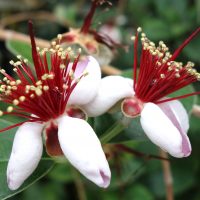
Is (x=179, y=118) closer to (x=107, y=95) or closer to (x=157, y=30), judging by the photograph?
(x=107, y=95)

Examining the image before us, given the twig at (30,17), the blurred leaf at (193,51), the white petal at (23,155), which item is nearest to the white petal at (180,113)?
the white petal at (23,155)

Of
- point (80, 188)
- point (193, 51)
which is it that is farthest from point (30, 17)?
point (80, 188)

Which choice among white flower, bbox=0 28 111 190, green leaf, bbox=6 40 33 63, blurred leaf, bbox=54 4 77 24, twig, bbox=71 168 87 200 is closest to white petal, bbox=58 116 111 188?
white flower, bbox=0 28 111 190

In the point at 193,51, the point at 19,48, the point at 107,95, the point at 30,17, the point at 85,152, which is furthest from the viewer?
the point at 30,17

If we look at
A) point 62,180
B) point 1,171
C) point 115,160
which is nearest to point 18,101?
point 1,171

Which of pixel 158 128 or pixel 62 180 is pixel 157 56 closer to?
pixel 158 128

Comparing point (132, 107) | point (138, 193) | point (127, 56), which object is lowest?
point (138, 193)
